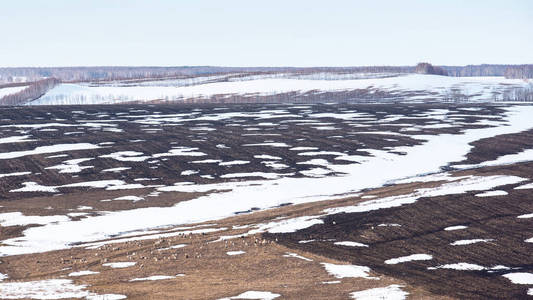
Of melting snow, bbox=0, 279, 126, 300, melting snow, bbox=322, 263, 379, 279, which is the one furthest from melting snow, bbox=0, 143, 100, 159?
melting snow, bbox=322, 263, 379, 279

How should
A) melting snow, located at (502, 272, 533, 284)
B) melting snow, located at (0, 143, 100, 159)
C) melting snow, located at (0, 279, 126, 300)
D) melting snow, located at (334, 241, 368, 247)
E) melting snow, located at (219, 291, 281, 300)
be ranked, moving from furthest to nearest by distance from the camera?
melting snow, located at (0, 143, 100, 159)
melting snow, located at (334, 241, 368, 247)
melting snow, located at (502, 272, 533, 284)
melting snow, located at (0, 279, 126, 300)
melting snow, located at (219, 291, 281, 300)

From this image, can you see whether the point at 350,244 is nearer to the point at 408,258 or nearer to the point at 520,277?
the point at 408,258

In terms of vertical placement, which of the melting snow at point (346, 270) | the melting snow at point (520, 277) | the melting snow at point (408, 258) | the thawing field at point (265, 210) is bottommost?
the thawing field at point (265, 210)

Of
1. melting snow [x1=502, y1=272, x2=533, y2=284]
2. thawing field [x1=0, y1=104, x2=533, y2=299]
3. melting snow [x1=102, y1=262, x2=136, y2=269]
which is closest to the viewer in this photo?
melting snow [x1=502, y1=272, x2=533, y2=284]

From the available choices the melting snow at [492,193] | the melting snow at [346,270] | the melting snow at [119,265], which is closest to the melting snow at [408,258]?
the melting snow at [346,270]

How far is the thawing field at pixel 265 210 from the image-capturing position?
40.2 metres

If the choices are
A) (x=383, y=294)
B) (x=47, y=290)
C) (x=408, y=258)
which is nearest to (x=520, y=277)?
(x=408, y=258)

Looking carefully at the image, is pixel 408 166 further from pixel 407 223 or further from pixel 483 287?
pixel 483 287

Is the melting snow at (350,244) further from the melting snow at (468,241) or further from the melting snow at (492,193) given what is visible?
the melting snow at (492,193)

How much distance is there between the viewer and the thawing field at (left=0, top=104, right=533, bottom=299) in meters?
40.2

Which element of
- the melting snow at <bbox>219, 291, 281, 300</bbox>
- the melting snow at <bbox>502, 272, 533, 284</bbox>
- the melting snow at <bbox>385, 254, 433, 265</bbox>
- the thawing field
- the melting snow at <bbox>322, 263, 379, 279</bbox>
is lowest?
the thawing field

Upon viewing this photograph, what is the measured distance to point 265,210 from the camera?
6494 cm

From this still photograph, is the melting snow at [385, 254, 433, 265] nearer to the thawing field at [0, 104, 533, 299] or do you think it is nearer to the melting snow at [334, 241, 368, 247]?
the thawing field at [0, 104, 533, 299]

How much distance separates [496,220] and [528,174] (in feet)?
72.1
